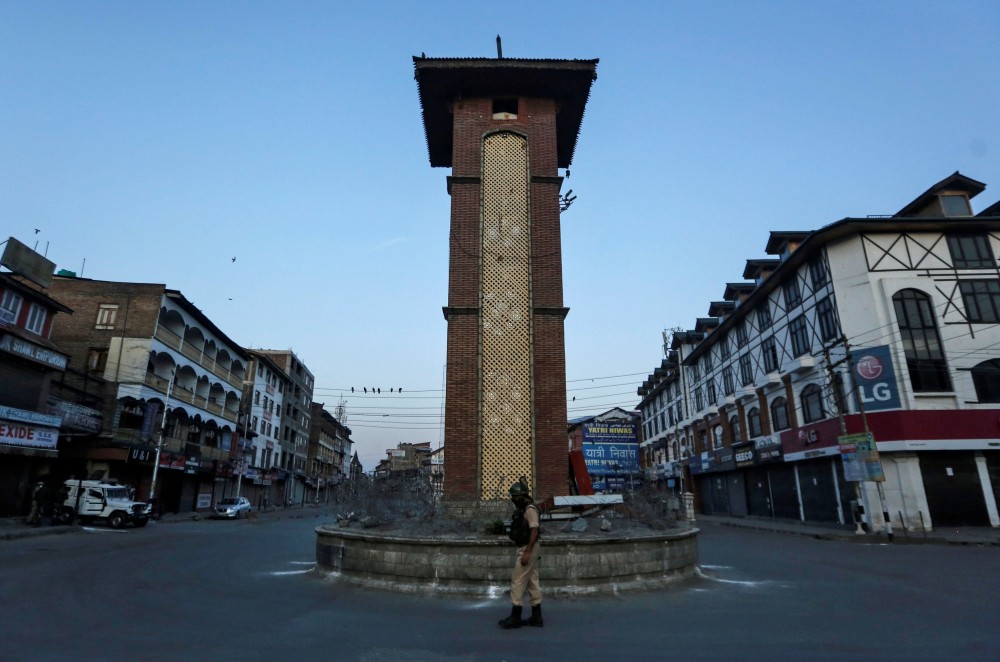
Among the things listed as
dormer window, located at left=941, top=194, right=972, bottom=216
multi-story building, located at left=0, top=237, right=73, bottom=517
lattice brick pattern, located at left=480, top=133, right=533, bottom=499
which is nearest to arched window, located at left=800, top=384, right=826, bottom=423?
dormer window, located at left=941, top=194, right=972, bottom=216

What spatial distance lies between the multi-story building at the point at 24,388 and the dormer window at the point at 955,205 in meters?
42.5

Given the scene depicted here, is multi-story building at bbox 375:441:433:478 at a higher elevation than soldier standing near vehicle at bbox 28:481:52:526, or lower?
higher

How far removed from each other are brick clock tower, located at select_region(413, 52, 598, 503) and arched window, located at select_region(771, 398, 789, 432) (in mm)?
21180

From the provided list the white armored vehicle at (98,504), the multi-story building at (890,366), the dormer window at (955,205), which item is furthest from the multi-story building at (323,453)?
the dormer window at (955,205)

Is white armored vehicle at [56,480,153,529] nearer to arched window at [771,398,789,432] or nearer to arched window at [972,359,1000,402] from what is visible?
arched window at [771,398,789,432]

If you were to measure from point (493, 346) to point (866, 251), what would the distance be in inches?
784

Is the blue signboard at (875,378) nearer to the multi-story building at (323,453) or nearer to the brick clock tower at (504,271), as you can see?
the brick clock tower at (504,271)

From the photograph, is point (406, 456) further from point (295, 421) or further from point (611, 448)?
point (611, 448)

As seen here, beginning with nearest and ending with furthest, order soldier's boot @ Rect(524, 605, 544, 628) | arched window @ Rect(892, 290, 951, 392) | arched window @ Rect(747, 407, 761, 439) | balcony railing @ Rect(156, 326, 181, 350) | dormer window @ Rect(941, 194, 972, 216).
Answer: soldier's boot @ Rect(524, 605, 544, 628) < arched window @ Rect(892, 290, 951, 392) < dormer window @ Rect(941, 194, 972, 216) < balcony railing @ Rect(156, 326, 181, 350) < arched window @ Rect(747, 407, 761, 439)

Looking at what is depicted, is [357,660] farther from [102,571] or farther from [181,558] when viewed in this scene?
[181,558]

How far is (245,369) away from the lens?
48906mm

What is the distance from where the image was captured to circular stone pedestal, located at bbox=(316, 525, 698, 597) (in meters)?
8.37

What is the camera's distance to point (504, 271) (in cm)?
1451

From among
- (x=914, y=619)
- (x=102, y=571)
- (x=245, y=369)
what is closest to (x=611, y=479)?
(x=914, y=619)
